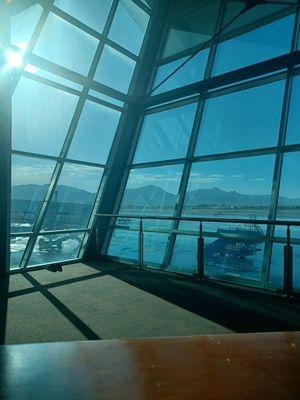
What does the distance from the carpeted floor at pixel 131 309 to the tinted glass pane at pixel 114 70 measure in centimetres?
377

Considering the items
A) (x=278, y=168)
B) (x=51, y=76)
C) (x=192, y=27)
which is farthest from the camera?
(x=192, y=27)

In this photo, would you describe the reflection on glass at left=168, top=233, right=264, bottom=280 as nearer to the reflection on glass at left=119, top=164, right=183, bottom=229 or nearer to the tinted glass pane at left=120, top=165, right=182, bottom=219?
the reflection on glass at left=119, top=164, right=183, bottom=229

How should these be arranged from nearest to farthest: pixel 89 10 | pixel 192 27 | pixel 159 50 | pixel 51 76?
pixel 51 76 → pixel 89 10 → pixel 192 27 → pixel 159 50

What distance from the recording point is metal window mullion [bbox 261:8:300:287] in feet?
13.7

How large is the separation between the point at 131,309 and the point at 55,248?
3017 mm

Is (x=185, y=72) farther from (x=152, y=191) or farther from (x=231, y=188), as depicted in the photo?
(x=231, y=188)

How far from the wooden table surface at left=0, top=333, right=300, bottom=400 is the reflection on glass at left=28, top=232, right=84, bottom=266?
5101 millimetres

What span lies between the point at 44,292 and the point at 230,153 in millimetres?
3527

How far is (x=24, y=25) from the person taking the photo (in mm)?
4508

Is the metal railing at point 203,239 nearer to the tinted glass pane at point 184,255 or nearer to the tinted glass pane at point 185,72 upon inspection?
the tinted glass pane at point 184,255

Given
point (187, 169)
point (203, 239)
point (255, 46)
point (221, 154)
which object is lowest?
point (203, 239)

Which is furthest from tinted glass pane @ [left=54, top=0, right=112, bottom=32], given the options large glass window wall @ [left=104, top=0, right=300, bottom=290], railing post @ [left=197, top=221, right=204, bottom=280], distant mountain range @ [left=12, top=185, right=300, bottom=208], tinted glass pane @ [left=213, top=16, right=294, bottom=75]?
railing post @ [left=197, top=221, right=204, bottom=280]

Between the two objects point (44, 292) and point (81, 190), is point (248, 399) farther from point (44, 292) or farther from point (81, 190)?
point (81, 190)

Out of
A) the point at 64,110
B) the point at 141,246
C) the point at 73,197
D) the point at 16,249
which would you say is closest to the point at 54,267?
the point at 16,249
